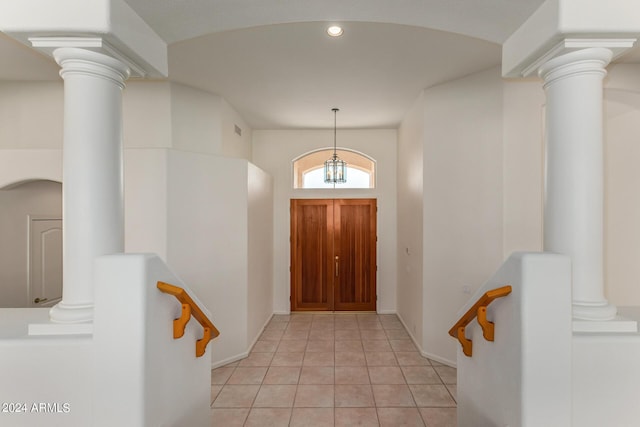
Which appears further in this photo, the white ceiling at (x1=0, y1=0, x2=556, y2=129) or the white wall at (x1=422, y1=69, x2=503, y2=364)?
the white wall at (x1=422, y1=69, x2=503, y2=364)

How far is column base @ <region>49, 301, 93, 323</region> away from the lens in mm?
1762

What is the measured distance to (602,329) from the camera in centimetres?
179

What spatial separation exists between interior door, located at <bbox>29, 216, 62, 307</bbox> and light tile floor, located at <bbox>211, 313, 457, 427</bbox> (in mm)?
2528

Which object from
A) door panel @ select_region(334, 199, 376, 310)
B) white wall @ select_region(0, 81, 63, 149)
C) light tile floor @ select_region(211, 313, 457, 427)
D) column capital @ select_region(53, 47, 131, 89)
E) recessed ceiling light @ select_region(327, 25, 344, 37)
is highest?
recessed ceiling light @ select_region(327, 25, 344, 37)

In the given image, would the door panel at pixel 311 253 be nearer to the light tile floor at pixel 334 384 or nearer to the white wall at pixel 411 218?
the light tile floor at pixel 334 384

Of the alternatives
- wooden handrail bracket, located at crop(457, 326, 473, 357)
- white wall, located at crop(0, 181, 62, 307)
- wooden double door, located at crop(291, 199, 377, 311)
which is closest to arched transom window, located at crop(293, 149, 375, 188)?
wooden double door, located at crop(291, 199, 377, 311)

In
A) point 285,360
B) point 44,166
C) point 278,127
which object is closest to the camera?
point 44,166

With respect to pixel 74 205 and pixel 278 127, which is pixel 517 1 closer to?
pixel 74 205

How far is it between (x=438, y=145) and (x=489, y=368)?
337 centimetres

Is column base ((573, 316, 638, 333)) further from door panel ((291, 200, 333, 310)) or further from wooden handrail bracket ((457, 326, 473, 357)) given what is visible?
door panel ((291, 200, 333, 310))

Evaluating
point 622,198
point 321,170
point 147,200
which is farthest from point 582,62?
point 321,170

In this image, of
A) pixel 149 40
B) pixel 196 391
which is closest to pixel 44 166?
pixel 149 40

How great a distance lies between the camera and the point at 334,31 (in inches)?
136

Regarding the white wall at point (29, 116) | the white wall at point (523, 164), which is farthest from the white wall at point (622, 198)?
the white wall at point (29, 116)
